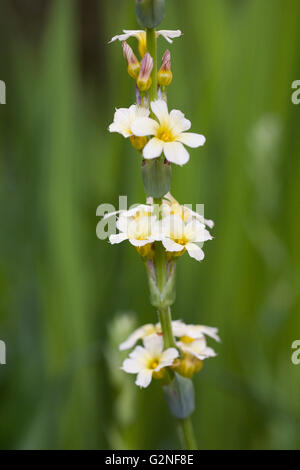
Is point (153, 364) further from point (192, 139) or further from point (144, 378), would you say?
point (192, 139)

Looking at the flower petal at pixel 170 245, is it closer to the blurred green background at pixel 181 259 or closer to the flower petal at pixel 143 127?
the flower petal at pixel 143 127

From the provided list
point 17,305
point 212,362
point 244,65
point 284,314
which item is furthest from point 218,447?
point 244,65

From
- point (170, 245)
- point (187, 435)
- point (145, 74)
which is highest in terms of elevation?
point (145, 74)

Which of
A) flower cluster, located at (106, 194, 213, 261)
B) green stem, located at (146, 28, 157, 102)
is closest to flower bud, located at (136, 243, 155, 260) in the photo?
flower cluster, located at (106, 194, 213, 261)

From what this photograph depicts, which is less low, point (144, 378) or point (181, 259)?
point (181, 259)

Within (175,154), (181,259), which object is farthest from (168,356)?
(181,259)

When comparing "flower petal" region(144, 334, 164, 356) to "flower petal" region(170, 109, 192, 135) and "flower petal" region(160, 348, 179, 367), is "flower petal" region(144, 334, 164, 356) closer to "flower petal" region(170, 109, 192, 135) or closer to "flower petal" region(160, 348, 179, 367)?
"flower petal" region(160, 348, 179, 367)

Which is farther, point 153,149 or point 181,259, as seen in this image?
point 181,259
